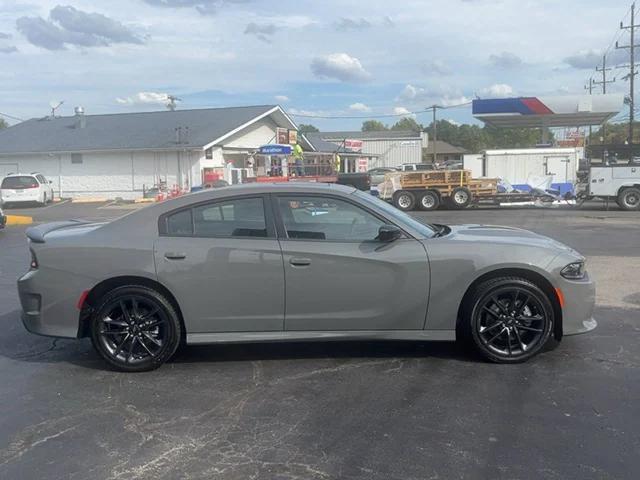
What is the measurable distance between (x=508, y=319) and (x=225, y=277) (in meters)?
2.31

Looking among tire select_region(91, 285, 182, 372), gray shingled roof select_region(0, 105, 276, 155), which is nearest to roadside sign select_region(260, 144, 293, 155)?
gray shingled roof select_region(0, 105, 276, 155)

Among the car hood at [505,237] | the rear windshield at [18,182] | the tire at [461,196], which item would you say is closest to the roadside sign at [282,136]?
the rear windshield at [18,182]

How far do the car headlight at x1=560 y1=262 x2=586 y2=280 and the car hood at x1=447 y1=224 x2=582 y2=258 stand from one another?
0.12 m

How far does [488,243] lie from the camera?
5.11 m

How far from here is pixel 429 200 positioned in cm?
2422

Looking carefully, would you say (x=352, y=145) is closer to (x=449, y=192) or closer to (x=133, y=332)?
(x=449, y=192)

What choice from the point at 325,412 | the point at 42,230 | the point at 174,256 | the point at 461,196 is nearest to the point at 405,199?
the point at 461,196

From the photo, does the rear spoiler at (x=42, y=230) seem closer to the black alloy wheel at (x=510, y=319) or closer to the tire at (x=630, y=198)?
the black alloy wheel at (x=510, y=319)

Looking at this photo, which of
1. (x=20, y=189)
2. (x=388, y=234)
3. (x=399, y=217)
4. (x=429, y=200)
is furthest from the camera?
(x=20, y=189)

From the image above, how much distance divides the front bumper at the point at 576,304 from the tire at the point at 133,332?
315cm

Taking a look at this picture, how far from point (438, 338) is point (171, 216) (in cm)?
242

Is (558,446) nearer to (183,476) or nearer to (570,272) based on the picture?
(570,272)

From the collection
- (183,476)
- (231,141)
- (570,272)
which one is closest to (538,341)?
(570,272)

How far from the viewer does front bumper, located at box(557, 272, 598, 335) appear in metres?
5.05
